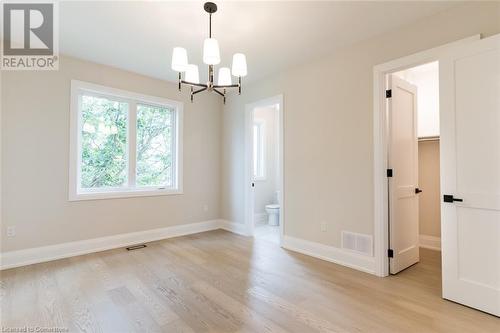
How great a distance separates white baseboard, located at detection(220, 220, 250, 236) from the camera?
455 cm

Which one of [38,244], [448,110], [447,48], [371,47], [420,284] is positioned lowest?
[420,284]

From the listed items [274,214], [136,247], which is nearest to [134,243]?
[136,247]

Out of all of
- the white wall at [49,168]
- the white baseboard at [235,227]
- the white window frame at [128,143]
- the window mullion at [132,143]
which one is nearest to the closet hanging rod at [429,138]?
the white baseboard at [235,227]

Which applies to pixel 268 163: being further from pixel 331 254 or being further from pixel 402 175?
pixel 402 175

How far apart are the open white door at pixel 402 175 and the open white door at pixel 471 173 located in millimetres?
587

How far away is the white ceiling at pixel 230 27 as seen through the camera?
2357mm

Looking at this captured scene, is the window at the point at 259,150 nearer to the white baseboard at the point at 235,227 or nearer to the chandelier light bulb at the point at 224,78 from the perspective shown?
the white baseboard at the point at 235,227

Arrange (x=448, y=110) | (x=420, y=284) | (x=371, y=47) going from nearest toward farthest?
(x=448, y=110), (x=420, y=284), (x=371, y=47)

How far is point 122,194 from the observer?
3.88m

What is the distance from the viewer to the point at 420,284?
2.57 m

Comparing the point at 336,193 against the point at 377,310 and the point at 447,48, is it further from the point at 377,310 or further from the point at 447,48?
the point at 447,48

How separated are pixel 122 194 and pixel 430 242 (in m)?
4.76

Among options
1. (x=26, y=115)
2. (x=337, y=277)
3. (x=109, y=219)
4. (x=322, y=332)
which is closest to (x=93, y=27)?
(x=26, y=115)

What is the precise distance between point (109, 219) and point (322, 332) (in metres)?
3.29
